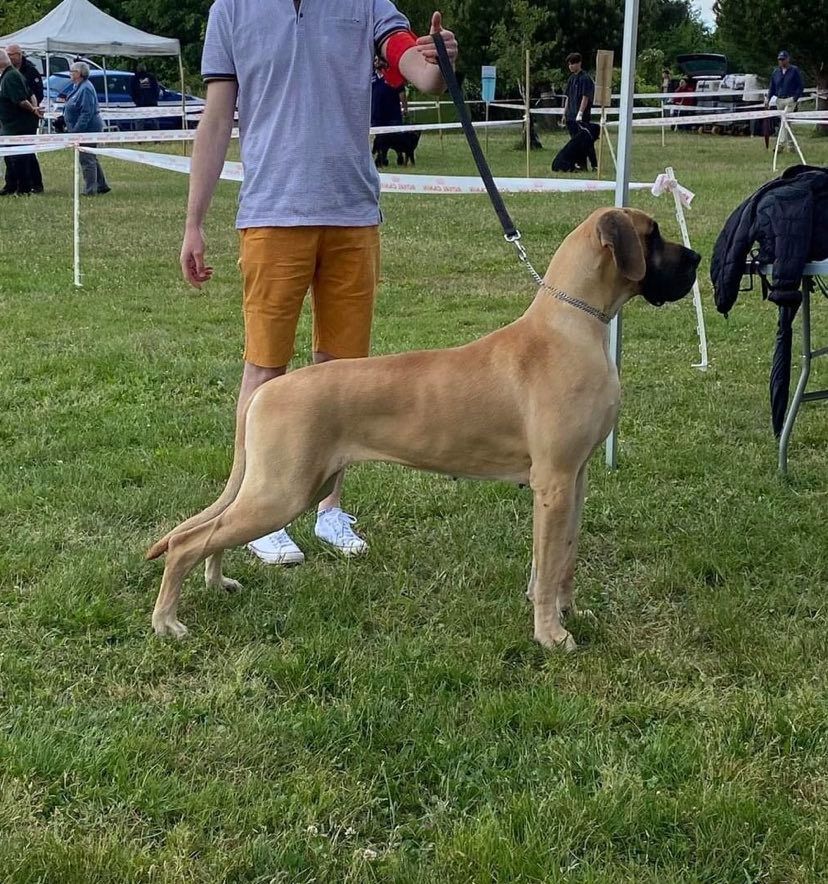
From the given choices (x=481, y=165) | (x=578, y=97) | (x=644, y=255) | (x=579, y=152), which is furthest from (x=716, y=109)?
(x=644, y=255)

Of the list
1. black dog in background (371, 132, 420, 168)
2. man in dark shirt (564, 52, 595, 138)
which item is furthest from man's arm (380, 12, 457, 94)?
black dog in background (371, 132, 420, 168)

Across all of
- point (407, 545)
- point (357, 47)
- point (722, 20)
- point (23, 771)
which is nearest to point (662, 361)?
point (407, 545)

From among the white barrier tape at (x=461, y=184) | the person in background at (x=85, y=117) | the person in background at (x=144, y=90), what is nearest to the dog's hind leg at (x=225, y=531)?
the white barrier tape at (x=461, y=184)

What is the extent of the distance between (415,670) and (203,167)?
2.19 m

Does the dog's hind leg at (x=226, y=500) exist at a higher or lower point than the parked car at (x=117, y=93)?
lower

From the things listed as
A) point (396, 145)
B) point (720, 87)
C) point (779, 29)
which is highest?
point (779, 29)

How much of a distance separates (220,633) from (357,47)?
233 cm

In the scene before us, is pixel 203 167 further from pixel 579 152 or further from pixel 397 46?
pixel 579 152

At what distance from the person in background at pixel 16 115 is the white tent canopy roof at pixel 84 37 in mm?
11139

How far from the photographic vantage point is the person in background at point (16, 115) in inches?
680

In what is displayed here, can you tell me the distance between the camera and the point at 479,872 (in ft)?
8.16

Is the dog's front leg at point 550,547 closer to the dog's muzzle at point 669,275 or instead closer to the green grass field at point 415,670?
the green grass field at point 415,670

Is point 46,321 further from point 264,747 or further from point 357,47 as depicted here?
point 264,747

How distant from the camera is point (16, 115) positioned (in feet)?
58.3
